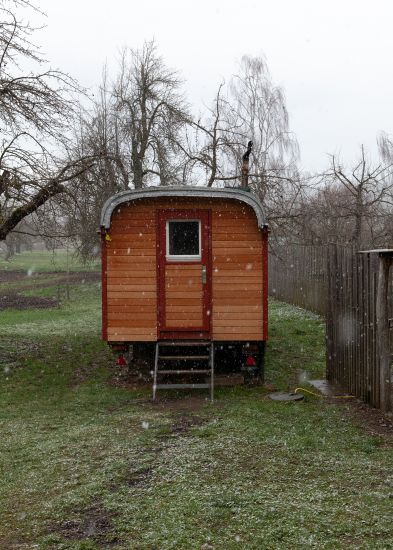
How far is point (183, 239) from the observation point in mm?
10984

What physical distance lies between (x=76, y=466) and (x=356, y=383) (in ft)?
15.1

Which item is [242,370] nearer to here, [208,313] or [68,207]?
[208,313]

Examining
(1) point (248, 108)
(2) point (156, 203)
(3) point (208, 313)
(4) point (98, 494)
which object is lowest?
(4) point (98, 494)

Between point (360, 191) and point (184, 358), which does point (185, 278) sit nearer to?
point (184, 358)

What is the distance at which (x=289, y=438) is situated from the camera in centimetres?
743

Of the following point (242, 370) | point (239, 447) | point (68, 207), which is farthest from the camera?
point (68, 207)

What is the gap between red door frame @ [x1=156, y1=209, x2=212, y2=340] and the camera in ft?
35.3

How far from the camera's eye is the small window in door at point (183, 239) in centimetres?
1085

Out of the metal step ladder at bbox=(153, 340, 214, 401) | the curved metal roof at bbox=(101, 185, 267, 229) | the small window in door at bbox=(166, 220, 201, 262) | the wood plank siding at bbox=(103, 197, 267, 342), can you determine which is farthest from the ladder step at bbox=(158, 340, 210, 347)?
the curved metal roof at bbox=(101, 185, 267, 229)

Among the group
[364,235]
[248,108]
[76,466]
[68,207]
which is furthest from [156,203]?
[248,108]

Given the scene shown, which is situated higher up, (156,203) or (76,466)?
(156,203)

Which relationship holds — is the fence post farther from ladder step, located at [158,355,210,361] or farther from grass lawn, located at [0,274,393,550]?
ladder step, located at [158,355,210,361]

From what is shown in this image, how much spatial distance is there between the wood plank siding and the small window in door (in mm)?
214

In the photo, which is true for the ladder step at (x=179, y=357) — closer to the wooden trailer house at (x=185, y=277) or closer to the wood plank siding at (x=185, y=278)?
the wooden trailer house at (x=185, y=277)
